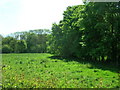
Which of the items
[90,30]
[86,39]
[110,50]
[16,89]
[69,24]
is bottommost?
[16,89]

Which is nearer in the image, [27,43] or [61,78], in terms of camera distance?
[61,78]

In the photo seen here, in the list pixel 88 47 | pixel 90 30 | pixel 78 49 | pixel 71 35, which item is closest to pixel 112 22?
pixel 90 30

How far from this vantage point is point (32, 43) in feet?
282

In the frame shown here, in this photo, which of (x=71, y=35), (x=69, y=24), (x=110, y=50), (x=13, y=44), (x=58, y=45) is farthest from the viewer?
(x=13, y=44)

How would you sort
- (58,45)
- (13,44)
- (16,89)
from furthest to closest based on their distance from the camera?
1. (13,44)
2. (58,45)
3. (16,89)

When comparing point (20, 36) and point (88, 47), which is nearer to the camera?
point (88, 47)

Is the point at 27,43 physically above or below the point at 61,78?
above

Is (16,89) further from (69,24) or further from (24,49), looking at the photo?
(24,49)

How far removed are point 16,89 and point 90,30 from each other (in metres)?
15.6

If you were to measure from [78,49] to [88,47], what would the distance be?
16.6 ft

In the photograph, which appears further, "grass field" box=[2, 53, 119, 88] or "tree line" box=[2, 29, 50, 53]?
"tree line" box=[2, 29, 50, 53]

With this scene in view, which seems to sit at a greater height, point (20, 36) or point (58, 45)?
point (20, 36)

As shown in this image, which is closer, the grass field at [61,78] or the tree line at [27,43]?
the grass field at [61,78]

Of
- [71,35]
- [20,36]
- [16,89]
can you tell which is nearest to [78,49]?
[71,35]
